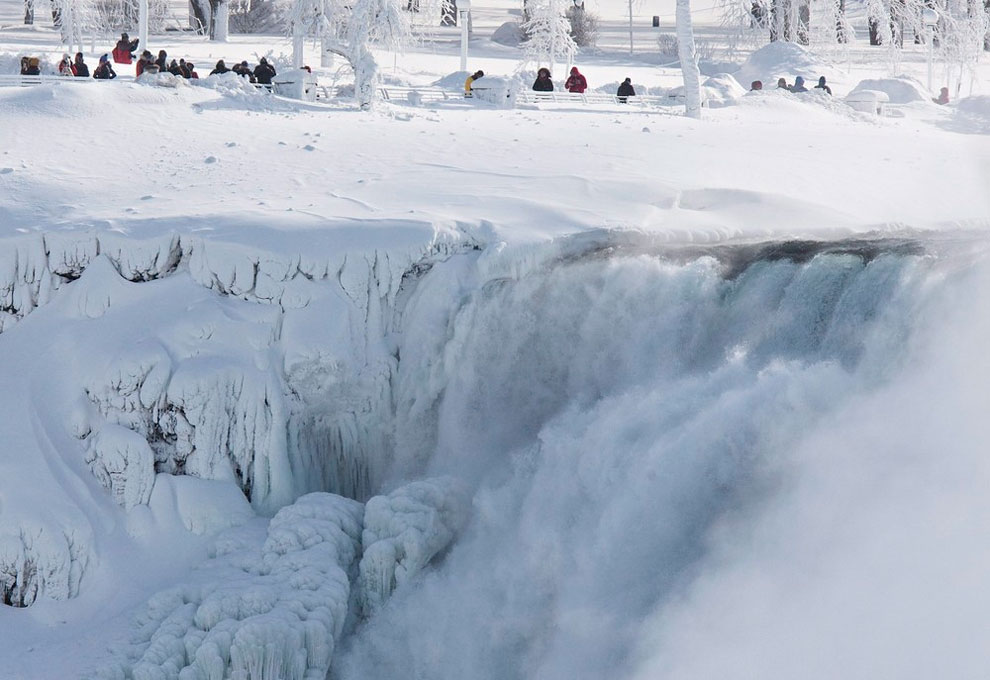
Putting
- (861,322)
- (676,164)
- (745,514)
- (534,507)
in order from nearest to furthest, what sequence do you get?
(745,514)
(861,322)
(534,507)
(676,164)

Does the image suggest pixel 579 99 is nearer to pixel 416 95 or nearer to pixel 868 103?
pixel 416 95

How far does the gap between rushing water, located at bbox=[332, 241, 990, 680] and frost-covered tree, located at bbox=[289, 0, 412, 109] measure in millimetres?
6144

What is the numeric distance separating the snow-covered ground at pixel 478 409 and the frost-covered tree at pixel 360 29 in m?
2.54

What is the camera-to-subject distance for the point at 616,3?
54875mm

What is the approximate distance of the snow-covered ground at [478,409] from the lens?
8.02 metres

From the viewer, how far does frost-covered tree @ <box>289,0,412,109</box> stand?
647 inches

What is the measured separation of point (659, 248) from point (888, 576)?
4.24 m

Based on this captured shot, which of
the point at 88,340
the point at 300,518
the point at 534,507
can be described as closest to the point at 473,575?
the point at 534,507

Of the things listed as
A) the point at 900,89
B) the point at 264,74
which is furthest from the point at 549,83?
the point at 900,89

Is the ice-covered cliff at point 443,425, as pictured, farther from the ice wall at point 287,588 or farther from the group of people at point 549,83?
the group of people at point 549,83

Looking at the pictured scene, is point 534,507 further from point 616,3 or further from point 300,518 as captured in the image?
point 616,3

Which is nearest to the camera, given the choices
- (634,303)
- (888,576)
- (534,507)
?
(888,576)

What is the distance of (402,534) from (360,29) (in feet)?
33.3

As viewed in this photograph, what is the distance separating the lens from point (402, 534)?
9.88 metres
